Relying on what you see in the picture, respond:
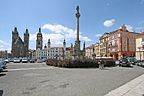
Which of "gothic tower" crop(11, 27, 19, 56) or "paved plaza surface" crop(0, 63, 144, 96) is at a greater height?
"gothic tower" crop(11, 27, 19, 56)

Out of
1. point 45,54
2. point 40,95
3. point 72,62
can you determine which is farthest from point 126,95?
point 45,54

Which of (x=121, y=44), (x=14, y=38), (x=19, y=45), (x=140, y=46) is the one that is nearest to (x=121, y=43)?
(x=121, y=44)

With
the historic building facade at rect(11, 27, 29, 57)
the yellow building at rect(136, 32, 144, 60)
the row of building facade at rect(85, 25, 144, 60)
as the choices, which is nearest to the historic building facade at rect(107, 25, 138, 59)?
the row of building facade at rect(85, 25, 144, 60)

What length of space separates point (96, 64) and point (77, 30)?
474 inches

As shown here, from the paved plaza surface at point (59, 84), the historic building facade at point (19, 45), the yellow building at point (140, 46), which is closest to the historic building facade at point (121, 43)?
the yellow building at point (140, 46)

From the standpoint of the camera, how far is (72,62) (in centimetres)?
3484

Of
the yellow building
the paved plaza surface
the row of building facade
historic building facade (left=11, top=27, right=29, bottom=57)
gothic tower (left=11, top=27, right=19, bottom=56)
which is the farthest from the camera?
gothic tower (left=11, top=27, right=19, bottom=56)

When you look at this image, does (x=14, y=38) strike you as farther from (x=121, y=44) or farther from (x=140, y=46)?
(x=140, y=46)

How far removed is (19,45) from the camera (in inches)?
5059

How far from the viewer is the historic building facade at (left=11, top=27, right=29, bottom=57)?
126 meters

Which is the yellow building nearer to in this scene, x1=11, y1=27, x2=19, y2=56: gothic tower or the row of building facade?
the row of building facade

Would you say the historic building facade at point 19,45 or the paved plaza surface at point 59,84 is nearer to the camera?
the paved plaza surface at point 59,84

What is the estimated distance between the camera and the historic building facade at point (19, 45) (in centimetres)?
12616

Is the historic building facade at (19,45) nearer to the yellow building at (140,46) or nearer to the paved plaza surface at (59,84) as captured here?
the yellow building at (140,46)
